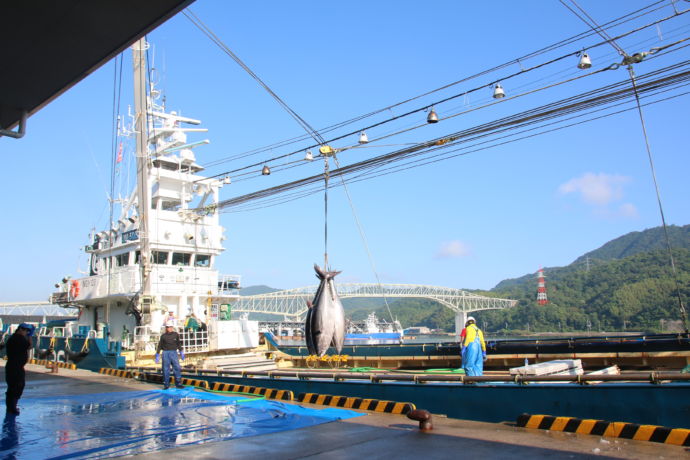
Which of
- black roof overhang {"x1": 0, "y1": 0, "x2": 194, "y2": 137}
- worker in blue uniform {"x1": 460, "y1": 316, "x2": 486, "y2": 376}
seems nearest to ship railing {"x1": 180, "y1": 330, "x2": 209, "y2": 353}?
worker in blue uniform {"x1": 460, "y1": 316, "x2": 486, "y2": 376}

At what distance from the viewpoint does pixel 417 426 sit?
22.6 feet

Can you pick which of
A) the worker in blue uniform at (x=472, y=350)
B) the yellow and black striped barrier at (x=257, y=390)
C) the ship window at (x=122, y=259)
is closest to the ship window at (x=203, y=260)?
the ship window at (x=122, y=259)

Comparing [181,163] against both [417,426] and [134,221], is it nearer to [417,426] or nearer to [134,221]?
[134,221]

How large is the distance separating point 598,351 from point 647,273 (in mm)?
86755

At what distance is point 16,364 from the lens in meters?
8.26

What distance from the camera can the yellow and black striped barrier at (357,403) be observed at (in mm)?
7824

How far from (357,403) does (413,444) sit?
8.65 feet

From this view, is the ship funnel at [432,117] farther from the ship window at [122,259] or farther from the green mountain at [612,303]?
the green mountain at [612,303]

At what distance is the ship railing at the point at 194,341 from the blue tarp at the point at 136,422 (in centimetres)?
695

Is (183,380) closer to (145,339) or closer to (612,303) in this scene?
(145,339)

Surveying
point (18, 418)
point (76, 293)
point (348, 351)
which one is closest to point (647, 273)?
point (348, 351)

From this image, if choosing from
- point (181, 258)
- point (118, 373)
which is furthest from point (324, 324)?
point (181, 258)

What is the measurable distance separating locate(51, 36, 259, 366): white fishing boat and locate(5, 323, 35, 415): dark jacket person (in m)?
8.27

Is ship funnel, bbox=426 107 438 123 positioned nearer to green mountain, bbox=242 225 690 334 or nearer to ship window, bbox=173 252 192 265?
ship window, bbox=173 252 192 265
